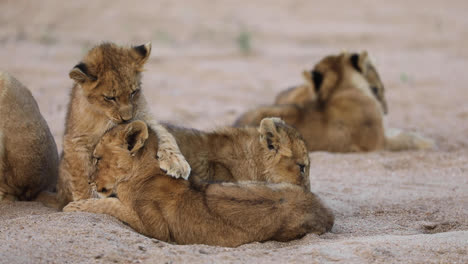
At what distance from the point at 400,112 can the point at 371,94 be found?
319 cm

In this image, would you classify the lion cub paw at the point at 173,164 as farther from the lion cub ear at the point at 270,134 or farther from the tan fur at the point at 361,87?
the tan fur at the point at 361,87

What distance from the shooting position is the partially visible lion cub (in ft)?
22.6

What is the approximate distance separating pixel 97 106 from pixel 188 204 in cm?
163

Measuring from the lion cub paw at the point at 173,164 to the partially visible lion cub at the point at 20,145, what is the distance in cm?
156

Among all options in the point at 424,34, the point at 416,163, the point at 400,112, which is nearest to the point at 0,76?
the point at 416,163

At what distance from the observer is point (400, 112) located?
1358cm

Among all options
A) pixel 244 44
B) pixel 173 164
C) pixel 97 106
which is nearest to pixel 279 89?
pixel 244 44

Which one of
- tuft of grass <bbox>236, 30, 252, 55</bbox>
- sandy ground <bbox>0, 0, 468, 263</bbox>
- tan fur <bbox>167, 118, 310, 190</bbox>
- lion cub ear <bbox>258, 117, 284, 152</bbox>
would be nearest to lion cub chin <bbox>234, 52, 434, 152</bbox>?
sandy ground <bbox>0, 0, 468, 263</bbox>

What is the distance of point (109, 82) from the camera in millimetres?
6645

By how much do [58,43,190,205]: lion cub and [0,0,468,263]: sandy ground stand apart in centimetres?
48

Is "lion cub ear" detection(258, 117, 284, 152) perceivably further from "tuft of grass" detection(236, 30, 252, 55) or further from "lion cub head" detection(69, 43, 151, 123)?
"tuft of grass" detection(236, 30, 252, 55)

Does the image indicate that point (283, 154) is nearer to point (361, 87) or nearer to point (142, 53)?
point (142, 53)

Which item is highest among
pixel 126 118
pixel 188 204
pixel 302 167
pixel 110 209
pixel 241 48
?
pixel 241 48

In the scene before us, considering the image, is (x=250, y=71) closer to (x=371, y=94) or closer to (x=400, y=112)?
(x=400, y=112)
